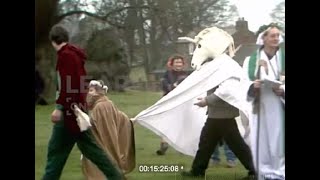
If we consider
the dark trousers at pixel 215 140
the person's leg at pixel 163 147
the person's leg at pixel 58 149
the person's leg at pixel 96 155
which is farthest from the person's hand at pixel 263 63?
the person's leg at pixel 58 149

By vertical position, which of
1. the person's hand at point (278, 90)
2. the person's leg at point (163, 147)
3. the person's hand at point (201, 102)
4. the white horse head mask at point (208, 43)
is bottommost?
the person's leg at point (163, 147)

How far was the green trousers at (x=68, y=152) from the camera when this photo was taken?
541 cm

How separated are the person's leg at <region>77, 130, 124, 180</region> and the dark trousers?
0.70 metres

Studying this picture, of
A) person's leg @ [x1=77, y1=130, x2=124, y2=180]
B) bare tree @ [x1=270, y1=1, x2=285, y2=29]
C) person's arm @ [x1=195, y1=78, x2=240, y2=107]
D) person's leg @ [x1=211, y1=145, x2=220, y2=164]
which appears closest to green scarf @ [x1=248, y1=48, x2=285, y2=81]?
person's arm @ [x1=195, y1=78, x2=240, y2=107]

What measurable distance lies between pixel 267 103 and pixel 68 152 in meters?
1.78

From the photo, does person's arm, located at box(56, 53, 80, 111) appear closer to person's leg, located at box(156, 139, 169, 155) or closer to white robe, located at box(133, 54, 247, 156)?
white robe, located at box(133, 54, 247, 156)

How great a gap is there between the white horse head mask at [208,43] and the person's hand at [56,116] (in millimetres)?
1211

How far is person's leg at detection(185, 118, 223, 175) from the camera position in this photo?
5.42m

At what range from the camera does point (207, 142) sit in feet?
17.8

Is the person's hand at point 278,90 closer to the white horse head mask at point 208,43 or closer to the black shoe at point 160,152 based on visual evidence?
the white horse head mask at point 208,43

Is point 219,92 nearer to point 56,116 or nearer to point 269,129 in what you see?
point 269,129

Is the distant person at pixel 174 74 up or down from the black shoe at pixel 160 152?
up

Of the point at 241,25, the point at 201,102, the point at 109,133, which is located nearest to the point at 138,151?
the point at 109,133

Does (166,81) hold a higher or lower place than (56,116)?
higher
